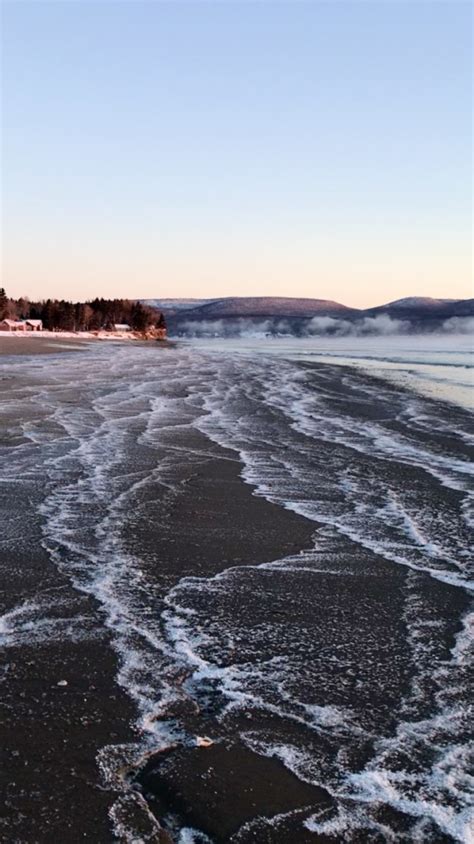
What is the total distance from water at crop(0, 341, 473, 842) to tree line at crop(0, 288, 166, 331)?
389 ft

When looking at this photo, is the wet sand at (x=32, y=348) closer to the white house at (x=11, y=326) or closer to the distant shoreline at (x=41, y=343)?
the distant shoreline at (x=41, y=343)

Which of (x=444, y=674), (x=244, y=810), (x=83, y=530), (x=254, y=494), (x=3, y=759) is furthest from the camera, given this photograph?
(x=254, y=494)

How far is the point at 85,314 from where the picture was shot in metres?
143

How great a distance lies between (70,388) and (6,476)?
1433 centimetres

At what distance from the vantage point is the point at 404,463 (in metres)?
12.2

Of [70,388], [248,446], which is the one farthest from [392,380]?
[248,446]

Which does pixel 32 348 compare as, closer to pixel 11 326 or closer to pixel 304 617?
pixel 304 617

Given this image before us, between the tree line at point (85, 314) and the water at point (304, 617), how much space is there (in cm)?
11853

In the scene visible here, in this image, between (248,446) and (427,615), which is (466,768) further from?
(248,446)

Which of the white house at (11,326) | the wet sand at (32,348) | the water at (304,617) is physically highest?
the white house at (11,326)

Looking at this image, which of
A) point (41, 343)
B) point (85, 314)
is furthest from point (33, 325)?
point (41, 343)

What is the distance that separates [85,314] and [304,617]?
143 meters

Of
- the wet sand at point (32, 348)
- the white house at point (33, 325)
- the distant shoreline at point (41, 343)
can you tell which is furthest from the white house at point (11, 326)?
the wet sand at point (32, 348)

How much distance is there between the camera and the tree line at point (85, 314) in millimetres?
134625
